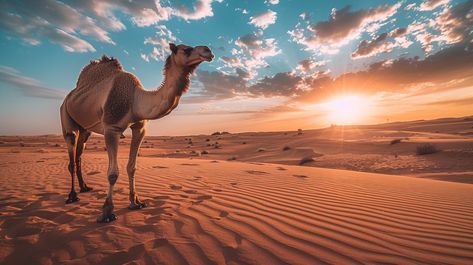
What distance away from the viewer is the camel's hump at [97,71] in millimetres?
4289

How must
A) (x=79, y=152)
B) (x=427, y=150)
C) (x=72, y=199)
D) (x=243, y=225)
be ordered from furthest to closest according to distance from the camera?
(x=427, y=150), (x=79, y=152), (x=72, y=199), (x=243, y=225)

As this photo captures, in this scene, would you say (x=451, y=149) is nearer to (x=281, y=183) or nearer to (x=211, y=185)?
(x=281, y=183)

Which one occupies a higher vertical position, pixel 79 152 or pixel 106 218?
pixel 79 152

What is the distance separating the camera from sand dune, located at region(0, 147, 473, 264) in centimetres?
242

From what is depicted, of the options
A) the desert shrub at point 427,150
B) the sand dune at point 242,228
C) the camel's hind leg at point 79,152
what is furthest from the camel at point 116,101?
the desert shrub at point 427,150

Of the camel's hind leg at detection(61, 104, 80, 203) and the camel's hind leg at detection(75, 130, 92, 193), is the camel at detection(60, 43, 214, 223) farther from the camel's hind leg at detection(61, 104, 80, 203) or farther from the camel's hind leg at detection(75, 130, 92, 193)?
the camel's hind leg at detection(75, 130, 92, 193)

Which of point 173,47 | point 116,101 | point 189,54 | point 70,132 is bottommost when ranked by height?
point 70,132

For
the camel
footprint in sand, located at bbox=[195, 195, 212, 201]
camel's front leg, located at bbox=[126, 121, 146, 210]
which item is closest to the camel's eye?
the camel

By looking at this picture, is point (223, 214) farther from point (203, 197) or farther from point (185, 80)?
point (185, 80)

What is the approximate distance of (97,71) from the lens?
4426mm

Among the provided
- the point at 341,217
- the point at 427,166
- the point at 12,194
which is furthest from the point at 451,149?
the point at 12,194

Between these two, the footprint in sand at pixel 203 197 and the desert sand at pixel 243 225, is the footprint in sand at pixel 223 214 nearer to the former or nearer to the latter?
the desert sand at pixel 243 225

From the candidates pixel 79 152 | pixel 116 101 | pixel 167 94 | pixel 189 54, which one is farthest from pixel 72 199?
pixel 189 54

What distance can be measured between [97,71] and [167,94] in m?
2.06
